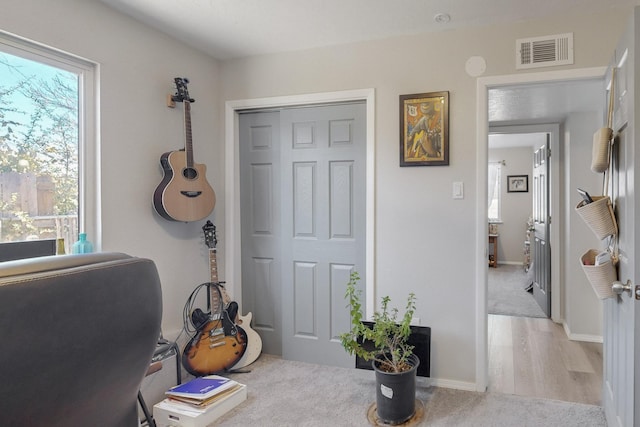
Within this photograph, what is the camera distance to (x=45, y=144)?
2.20 m

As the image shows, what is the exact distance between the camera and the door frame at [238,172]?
2.96 metres

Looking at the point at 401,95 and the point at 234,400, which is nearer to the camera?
the point at 234,400

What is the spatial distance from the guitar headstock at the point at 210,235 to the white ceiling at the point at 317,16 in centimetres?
131

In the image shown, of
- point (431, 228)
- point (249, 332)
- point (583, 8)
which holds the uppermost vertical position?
point (583, 8)

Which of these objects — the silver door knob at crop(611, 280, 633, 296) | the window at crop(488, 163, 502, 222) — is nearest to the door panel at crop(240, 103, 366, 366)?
the silver door knob at crop(611, 280, 633, 296)

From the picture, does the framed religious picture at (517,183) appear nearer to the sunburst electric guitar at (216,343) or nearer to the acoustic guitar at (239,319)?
the acoustic guitar at (239,319)

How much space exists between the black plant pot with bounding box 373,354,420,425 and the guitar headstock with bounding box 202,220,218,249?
4.83 feet

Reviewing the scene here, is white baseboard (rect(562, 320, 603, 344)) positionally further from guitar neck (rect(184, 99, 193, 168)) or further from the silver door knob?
guitar neck (rect(184, 99, 193, 168))

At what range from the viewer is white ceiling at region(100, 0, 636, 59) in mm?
2387

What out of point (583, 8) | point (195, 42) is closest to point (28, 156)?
point (195, 42)

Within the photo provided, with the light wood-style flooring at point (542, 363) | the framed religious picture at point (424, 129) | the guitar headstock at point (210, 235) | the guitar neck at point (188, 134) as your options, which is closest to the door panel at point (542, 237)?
the light wood-style flooring at point (542, 363)

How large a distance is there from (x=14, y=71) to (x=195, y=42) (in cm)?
123

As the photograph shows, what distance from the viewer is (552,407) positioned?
8.17ft

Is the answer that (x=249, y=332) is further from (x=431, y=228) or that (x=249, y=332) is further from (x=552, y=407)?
(x=552, y=407)
